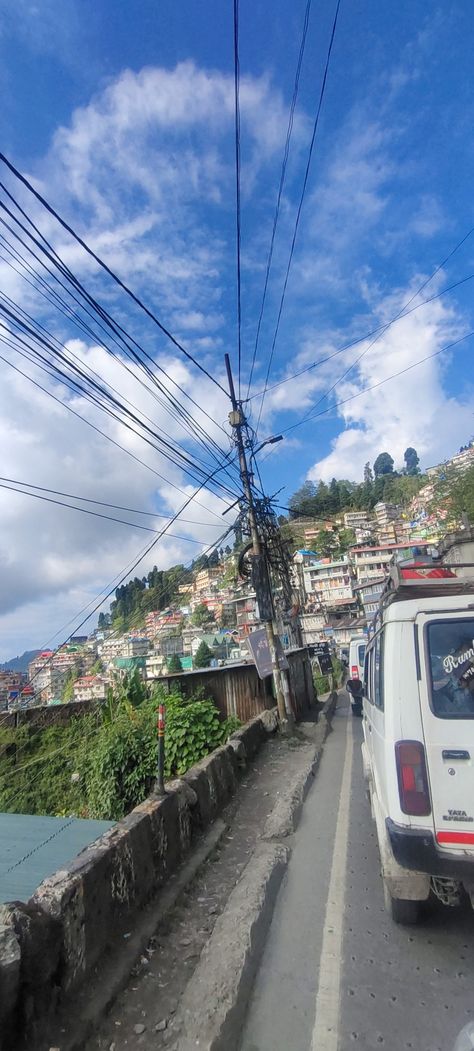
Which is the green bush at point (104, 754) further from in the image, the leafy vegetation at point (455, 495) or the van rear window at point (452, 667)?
the leafy vegetation at point (455, 495)

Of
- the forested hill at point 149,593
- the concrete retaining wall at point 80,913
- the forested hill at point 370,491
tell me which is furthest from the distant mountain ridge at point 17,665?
the forested hill at point 370,491

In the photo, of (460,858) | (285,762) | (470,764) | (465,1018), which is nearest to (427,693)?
(470,764)

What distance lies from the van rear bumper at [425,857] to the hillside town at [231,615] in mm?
2300

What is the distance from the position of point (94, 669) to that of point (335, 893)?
9690 millimetres

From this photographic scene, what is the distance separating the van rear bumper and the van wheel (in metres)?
0.66

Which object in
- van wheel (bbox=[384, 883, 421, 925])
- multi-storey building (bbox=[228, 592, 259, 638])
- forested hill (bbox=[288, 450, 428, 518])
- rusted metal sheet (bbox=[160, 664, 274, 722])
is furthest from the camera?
forested hill (bbox=[288, 450, 428, 518])

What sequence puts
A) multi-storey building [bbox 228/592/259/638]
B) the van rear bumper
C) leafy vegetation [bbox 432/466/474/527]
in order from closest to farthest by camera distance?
the van rear bumper, multi-storey building [bbox 228/592/259/638], leafy vegetation [bbox 432/466/474/527]

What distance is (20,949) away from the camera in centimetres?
234

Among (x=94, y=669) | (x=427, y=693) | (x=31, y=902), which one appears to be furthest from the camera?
(x=94, y=669)

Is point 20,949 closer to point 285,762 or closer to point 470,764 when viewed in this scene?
point 470,764

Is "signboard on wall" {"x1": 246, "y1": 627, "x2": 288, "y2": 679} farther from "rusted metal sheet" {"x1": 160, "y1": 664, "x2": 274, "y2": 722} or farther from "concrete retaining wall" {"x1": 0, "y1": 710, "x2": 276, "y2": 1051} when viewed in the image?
"concrete retaining wall" {"x1": 0, "y1": 710, "x2": 276, "y2": 1051}

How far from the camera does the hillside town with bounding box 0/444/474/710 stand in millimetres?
12656

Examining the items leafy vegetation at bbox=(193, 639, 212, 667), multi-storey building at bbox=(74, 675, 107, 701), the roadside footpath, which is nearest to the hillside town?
multi-storey building at bbox=(74, 675, 107, 701)

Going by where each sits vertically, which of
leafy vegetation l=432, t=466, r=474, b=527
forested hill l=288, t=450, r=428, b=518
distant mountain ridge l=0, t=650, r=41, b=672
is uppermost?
forested hill l=288, t=450, r=428, b=518
